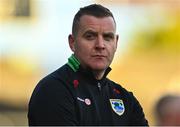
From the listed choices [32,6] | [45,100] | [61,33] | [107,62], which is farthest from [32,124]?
[32,6]

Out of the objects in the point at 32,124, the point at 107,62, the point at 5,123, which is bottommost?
the point at 5,123

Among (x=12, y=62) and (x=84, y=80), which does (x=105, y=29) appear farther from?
(x=12, y=62)

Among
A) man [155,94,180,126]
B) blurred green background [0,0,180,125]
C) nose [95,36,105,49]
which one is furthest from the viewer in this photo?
blurred green background [0,0,180,125]

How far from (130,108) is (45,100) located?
59cm

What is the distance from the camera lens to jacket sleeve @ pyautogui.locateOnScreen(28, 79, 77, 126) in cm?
410

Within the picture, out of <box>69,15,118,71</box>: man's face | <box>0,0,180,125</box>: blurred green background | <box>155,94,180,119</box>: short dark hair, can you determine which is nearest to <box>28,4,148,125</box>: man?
<box>69,15,118,71</box>: man's face

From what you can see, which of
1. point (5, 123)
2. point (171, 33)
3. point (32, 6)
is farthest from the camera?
point (32, 6)

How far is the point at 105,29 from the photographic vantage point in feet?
14.4

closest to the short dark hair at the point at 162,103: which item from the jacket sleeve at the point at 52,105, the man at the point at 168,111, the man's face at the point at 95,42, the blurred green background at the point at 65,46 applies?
the man at the point at 168,111

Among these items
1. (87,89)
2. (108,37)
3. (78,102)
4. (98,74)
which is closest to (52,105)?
(78,102)

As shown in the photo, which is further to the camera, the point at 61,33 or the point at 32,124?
the point at 61,33

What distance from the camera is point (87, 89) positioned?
432 centimetres

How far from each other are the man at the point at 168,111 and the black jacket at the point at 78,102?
0.73 meters

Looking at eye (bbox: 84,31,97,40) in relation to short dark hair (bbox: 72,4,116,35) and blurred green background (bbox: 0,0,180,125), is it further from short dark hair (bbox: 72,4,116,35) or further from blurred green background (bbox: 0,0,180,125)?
blurred green background (bbox: 0,0,180,125)
